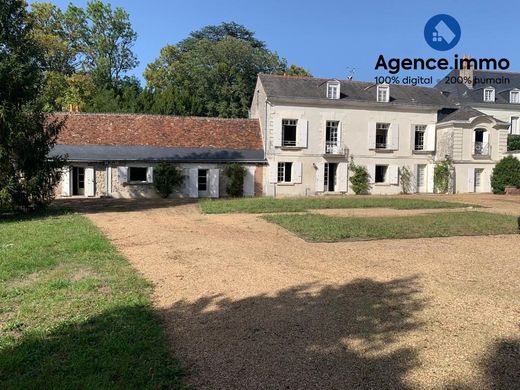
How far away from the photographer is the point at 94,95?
35375 millimetres

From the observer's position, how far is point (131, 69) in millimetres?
43438

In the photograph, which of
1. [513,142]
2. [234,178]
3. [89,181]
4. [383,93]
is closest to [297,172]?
[234,178]

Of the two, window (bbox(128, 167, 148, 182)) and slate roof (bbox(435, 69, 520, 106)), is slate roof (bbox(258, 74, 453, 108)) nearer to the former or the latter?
window (bbox(128, 167, 148, 182))

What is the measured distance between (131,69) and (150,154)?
23.3 m

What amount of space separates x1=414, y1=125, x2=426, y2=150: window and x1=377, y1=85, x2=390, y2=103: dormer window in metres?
2.68

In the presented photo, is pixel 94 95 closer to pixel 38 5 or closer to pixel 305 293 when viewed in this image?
pixel 38 5

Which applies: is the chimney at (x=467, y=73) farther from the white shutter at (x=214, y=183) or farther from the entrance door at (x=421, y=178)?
the white shutter at (x=214, y=183)

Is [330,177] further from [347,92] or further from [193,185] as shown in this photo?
[193,185]

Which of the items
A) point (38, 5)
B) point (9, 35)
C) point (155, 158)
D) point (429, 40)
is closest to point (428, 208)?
point (429, 40)

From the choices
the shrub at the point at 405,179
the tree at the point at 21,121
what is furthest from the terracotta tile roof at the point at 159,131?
the tree at the point at 21,121

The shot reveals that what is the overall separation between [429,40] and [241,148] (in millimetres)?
11113

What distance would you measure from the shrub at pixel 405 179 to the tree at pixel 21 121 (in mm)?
19667

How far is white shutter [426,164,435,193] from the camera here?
89.1ft

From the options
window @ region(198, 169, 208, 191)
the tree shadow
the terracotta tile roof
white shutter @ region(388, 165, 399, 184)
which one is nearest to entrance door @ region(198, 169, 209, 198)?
window @ region(198, 169, 208, 191)
